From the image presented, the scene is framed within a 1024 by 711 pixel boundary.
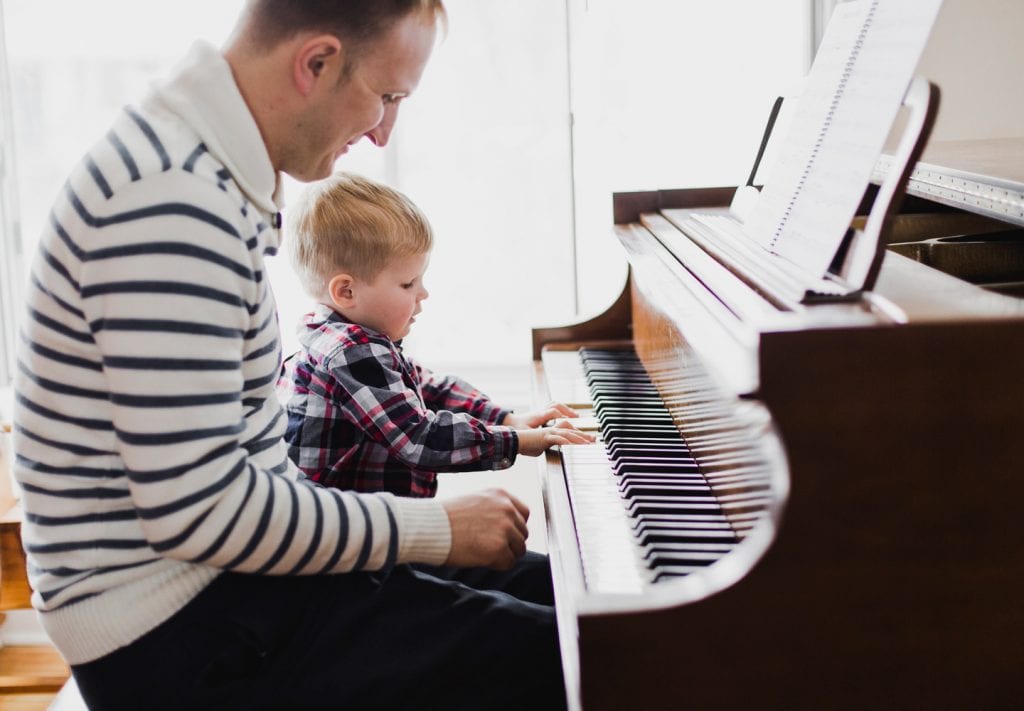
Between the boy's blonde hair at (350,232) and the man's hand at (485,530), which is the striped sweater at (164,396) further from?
the boy's blonde hair at (350,232)

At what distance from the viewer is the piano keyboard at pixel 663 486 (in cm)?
117

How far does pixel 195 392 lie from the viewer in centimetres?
105

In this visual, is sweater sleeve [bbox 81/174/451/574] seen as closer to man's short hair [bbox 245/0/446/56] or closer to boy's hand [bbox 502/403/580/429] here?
man's short hair [bbox 245/0/446/56]

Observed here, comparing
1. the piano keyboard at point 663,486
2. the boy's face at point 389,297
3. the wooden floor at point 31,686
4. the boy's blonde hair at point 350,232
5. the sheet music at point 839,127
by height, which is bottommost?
the wooden floor at point 31,686

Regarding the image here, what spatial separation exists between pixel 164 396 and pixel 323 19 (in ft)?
1.54

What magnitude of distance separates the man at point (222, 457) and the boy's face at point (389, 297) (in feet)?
1.63

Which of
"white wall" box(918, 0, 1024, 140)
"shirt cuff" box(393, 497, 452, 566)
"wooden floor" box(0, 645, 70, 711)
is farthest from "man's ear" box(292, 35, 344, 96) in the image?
"white wall" box(918, 0, 1024, 140)

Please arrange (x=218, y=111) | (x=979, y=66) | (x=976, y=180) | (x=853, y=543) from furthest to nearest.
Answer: (x=979, y=66) → (x=976, y=180) → (x=218, y=111) → (x=853, y=543)

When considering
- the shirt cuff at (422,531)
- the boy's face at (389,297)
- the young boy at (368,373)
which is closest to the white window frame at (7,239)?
the young boy at (368,373)

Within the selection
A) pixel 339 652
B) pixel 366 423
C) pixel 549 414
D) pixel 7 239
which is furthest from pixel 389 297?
pixel 7 239

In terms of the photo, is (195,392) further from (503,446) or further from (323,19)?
(503,446)

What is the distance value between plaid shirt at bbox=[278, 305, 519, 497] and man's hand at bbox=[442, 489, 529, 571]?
0.36m

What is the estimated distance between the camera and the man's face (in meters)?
1.24

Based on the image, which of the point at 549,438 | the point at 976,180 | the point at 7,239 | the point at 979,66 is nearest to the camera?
the point at 976,180
